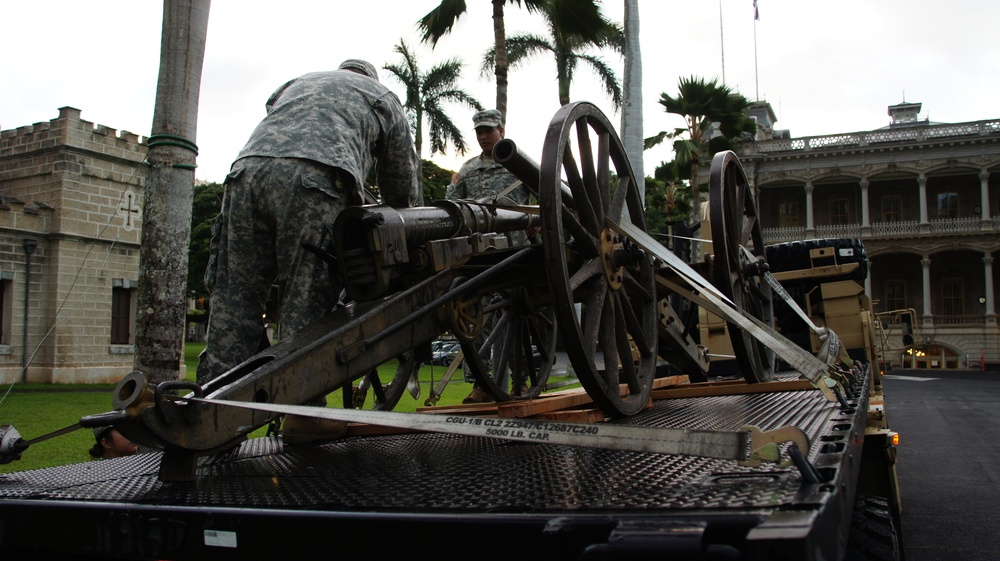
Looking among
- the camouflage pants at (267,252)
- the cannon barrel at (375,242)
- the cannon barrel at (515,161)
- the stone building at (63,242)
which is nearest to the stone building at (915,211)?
the stone building at (63,242)

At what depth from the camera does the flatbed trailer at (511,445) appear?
153 cm

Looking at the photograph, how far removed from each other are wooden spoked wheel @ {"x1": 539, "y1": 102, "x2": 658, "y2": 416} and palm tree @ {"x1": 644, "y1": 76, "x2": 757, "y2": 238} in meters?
24.6

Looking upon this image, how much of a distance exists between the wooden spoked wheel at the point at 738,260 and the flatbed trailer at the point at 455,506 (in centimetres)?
147

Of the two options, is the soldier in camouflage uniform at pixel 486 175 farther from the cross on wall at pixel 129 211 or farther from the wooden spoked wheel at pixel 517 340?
the cross on wall at pixel 129 211

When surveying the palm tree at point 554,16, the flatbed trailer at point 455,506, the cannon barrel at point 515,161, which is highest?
the palm tree at point 554,16

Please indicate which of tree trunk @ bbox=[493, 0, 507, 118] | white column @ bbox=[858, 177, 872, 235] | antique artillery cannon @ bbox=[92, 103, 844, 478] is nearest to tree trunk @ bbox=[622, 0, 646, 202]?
tree trunk @ bbox=[493, 0, 507, 118]

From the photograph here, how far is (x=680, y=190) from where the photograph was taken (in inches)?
1379

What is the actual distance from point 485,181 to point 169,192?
2.30 m

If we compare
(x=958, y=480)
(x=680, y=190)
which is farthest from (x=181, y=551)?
(x=680, y=190)

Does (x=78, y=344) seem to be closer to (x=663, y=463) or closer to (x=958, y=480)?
(x=958, y=480)

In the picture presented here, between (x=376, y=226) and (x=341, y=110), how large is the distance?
743 mm

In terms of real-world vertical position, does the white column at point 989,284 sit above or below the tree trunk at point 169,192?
above

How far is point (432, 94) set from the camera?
30453mm

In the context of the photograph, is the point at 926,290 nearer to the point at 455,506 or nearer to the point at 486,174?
the point at 486,174
